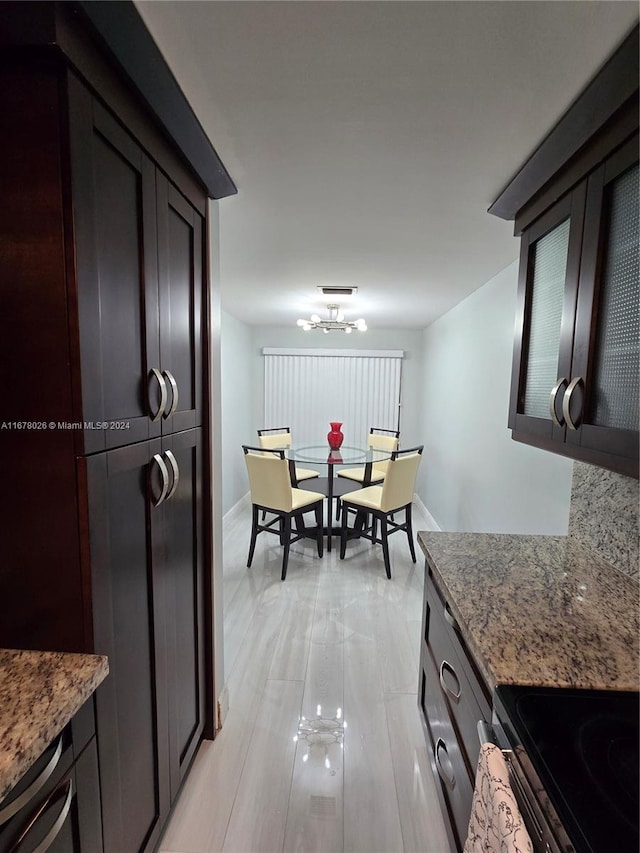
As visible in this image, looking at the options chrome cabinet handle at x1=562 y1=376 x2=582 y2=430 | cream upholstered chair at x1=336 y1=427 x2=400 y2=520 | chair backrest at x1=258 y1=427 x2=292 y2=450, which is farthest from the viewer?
chair backrest at x1=258 y1=427 x2=292 y2=450

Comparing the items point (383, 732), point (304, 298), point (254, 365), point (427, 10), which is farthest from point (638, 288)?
point (254, 365)

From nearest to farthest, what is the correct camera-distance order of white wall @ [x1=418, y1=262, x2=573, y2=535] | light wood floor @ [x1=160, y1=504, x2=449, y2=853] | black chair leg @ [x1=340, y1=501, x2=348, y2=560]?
light wood floor @ [x1=160, y1=504, x2=449, y2=853] → white wall @ [x1=418, y1=262, x2=573, y2=535] → black chair leg @ [x1=340, y1=501, x2=348, y2=560]

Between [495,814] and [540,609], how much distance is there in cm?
52

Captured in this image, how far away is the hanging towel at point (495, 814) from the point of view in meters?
0.65

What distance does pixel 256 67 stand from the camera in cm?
91

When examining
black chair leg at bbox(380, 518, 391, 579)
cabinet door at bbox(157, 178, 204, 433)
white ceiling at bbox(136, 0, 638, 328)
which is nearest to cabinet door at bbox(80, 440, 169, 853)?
cabinet door at bbox(157, 178, 204, 433)

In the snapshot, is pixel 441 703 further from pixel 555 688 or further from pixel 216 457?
pixel 216 457

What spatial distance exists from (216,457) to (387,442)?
2.94 metres

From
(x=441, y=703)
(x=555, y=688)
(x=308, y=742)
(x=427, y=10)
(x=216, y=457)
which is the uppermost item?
(x=427, y=10)

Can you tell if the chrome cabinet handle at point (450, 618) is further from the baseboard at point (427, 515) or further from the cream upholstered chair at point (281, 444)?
the baseboard at point (427, 515)

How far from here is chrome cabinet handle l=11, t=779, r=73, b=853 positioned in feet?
2.16

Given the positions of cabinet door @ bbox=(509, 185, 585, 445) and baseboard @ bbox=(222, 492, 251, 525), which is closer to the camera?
cabinet door @ bbox=(509, 185, 585, 445)

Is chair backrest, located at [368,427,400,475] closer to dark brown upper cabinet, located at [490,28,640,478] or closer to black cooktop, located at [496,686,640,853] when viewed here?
dark brown upper cabinet, located at [490,28,640,478]

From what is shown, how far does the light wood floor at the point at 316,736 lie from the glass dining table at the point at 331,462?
0.89 meters
